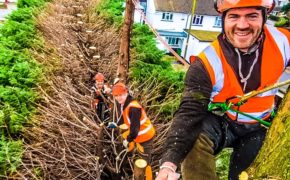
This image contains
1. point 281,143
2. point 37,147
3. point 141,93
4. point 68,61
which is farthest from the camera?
point 68,61

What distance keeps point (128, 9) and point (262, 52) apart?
506cm

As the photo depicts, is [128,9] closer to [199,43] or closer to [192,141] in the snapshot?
[192,141]

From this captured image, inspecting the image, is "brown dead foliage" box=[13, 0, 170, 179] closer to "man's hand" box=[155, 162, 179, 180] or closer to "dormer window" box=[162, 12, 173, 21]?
"man's hand" box=[155, 162, 179, 180]

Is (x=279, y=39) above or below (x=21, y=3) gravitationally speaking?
above

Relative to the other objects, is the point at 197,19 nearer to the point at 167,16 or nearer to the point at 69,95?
the point at 167,16

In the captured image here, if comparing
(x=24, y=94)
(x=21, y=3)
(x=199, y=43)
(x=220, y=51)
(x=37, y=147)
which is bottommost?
(x=199, y=43)

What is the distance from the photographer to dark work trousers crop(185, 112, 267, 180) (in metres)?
2.22

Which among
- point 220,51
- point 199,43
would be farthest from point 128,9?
point 199,43

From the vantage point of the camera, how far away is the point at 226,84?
82.8 inches

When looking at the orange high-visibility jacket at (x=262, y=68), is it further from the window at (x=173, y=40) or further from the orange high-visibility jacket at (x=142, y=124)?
the window at (x=173, y=40)

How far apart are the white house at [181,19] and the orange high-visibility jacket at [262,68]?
86.6 ft

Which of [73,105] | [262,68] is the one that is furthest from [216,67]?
[73,105]

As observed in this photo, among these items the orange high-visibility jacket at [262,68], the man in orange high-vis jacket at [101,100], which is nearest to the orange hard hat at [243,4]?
the orange high-visibility jacket at [262,68]

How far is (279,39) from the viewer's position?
2.19 meters
